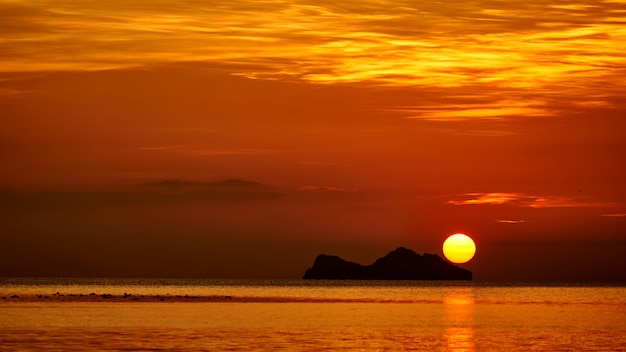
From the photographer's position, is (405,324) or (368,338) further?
(405,324)

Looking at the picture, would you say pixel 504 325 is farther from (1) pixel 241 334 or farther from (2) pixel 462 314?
(1) pixel 241 334

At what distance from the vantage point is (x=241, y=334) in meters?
55.1

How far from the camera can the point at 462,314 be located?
8375cm

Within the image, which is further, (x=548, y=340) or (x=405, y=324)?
(x=405, y=324)

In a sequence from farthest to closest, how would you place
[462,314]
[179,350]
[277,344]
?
[462,314] → [277,344] → [179,350]

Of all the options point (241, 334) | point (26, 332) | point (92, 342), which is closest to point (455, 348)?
point (241, 334)

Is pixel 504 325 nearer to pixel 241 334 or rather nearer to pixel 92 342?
pixel 241 334

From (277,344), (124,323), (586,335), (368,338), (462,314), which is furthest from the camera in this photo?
(462,314)

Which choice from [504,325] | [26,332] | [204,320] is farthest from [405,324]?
[26,332]

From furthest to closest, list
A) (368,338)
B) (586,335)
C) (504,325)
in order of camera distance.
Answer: (504,325) → (586,335) → (368,338)

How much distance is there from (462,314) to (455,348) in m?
35.2

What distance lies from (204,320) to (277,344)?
20606mm

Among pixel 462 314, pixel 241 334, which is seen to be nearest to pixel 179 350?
pixel 241 334

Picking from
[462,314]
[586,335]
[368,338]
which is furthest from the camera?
[462,314]
